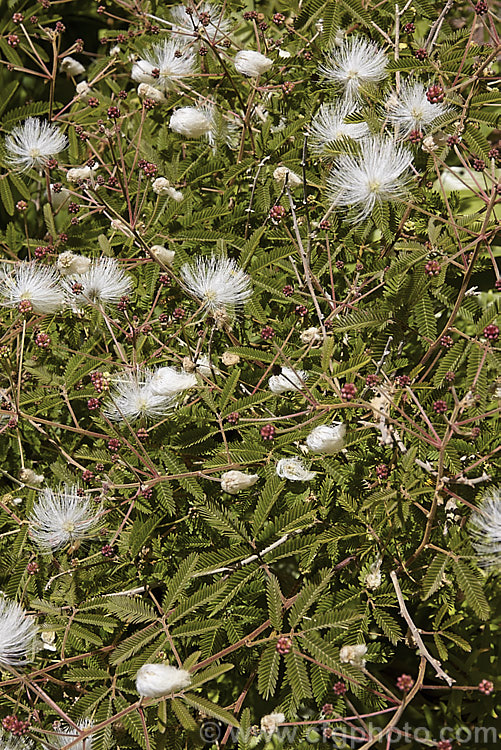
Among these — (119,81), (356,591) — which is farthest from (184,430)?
(119,81)

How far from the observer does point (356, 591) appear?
124 centimetres

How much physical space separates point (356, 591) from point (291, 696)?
20 centimetres

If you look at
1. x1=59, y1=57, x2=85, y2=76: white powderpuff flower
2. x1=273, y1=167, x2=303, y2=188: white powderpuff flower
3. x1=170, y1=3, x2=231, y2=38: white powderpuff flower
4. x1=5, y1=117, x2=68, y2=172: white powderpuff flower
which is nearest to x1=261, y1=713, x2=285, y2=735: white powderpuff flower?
x1=273, y1=167, x2=303, y2=188: white powderpuff flower

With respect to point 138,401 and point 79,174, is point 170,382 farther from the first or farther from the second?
point 79,174

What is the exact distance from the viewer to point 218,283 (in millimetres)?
1369

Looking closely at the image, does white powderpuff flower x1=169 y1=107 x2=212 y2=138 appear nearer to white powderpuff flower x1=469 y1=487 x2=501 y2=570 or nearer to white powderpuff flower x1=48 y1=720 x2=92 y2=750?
white powderpuff flower x1=469 y1=487 x2=501 y2=570

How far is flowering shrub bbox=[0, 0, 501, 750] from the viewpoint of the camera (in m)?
1.19

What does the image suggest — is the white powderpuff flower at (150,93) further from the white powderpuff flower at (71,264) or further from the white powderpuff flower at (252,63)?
the white powderpuff flower at (71,264)

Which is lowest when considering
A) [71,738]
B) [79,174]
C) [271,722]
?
[71,738]

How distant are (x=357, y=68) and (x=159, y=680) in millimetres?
1205

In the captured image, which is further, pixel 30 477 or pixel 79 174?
pixel 79 174

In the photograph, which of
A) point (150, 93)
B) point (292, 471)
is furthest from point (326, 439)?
point (150, 93)

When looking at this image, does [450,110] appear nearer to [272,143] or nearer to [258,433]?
[272,143]

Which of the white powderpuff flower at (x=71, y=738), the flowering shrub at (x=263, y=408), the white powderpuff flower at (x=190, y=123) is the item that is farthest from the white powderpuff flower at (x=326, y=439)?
the white powderpuff flower at (x=190, y=123)
